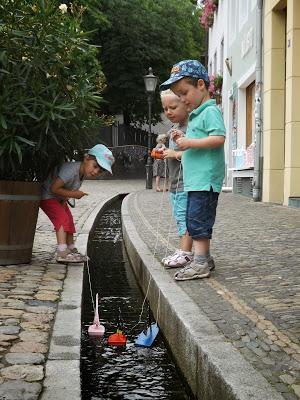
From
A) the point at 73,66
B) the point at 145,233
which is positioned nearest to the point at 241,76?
the point at 145,233

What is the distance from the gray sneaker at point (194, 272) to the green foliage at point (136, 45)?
100 feet

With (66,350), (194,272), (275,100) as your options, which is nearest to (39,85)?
(194,272)

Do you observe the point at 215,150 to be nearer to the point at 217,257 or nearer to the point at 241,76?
the point at 217,257

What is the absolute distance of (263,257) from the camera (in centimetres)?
569

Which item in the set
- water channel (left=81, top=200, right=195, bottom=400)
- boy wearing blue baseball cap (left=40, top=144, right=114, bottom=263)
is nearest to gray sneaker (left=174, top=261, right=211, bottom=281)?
water channel (left=81, top=200, right=195, bottom=400)

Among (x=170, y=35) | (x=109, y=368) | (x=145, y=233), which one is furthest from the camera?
(x=170, y=35)

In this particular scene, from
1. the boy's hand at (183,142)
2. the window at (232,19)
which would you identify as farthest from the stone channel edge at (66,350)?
the window at (232,19)

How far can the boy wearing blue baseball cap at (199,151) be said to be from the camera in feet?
14.9

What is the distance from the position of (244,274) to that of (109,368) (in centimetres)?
171

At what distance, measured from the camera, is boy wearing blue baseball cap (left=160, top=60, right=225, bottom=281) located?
4.54m

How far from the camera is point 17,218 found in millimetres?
5516

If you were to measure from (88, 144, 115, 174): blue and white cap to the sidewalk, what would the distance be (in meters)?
0.87

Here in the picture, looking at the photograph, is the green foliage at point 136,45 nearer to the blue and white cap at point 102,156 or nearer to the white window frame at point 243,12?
the white window frame at point 243,12

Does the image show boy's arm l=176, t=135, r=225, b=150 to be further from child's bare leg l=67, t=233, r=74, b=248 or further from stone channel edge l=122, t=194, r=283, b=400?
child's bare leg l=67, t=233, r=74, b=248
